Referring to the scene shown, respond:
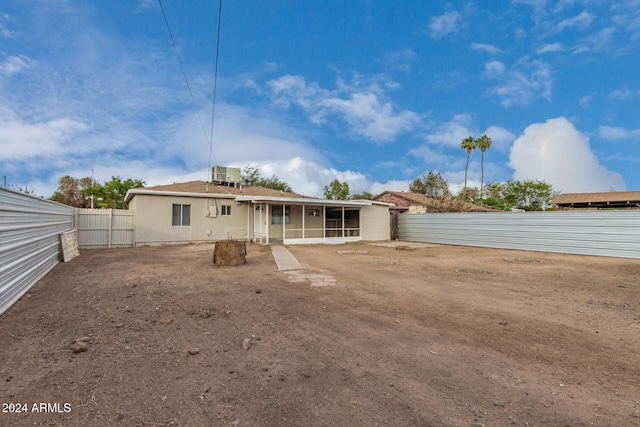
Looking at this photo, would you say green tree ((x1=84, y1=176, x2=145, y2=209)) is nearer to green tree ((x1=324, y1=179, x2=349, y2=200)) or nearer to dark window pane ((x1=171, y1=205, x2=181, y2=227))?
dark window pane ((x1=171, y1=205, x2=181, y2=227))

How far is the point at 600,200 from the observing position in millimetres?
23906

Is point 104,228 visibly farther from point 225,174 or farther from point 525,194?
point 525,194

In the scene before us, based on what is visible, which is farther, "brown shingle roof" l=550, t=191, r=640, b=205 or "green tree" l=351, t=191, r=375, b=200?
"green tree" l=351, t=191, r=375, b=200

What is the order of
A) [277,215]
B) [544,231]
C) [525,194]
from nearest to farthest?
[544,231], [277,215], [525,194]

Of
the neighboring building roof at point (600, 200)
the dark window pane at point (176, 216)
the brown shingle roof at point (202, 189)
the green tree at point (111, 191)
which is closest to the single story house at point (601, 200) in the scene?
the neighboring building roof at point (600, 200)

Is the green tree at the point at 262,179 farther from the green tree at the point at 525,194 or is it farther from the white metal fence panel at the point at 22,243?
the white metal fence panel at the point at 22,243

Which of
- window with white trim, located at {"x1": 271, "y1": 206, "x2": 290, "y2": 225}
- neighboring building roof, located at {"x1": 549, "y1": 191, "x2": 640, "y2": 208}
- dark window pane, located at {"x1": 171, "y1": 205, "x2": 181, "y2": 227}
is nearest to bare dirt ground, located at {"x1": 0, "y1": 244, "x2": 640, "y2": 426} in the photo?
dark window pane, located at {"x1": 171, "y1": 205, "x2": 181, "y2": 227}

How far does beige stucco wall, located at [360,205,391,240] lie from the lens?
743 inches

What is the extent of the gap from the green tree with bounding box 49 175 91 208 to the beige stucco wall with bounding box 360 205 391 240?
29.1 meters

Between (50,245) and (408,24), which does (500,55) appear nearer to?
(408,24)

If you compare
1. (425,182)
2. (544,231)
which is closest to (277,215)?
(544,231)

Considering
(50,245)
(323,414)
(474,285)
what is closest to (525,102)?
(474,285)

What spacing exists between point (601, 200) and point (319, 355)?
31471 mm

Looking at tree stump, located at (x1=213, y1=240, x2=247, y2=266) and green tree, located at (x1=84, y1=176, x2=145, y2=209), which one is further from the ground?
green tree, located at (x1=84, y1=176, x2=145, y2=209)
